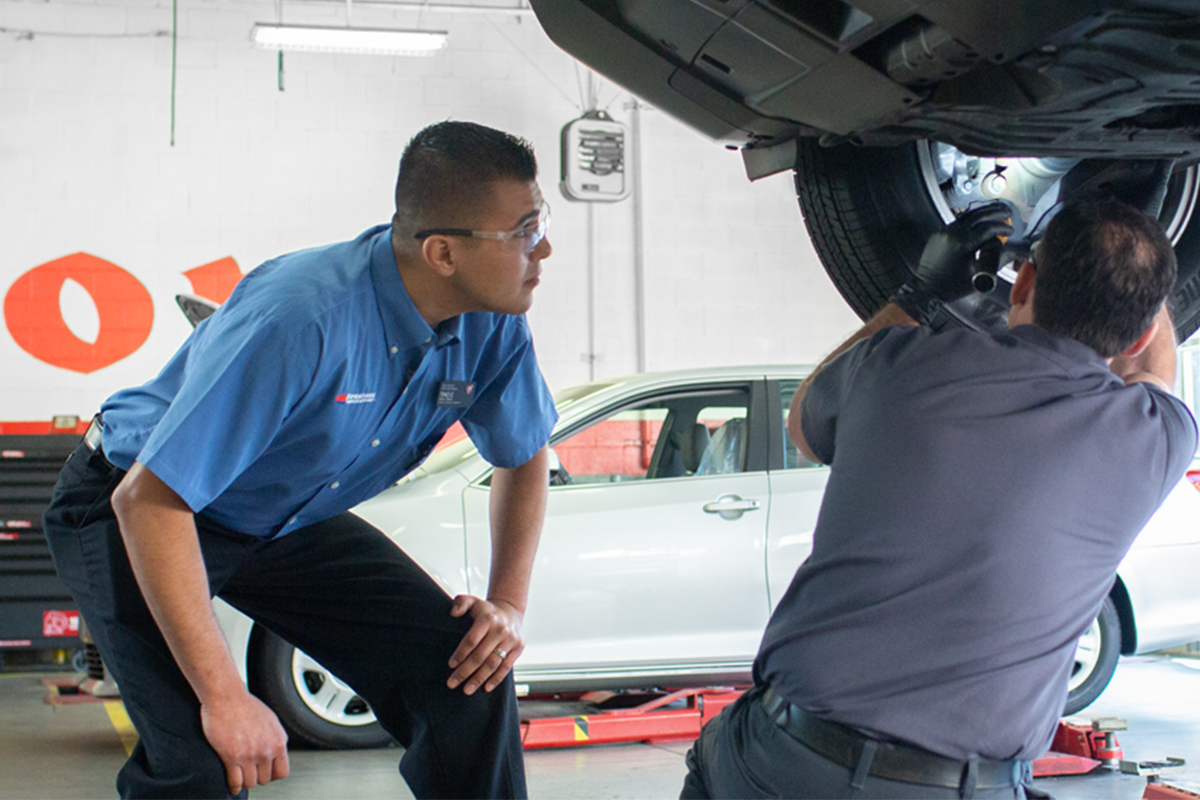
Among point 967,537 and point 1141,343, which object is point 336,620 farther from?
point 1141,343

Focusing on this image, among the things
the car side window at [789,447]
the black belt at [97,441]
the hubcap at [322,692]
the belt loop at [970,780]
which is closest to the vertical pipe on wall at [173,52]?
the hubcap at [322,692]

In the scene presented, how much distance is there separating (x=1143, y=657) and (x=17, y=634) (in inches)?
256

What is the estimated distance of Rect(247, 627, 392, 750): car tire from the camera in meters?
3.97

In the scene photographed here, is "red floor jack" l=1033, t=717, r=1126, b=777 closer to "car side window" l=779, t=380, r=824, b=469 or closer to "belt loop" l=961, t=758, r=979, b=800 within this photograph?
"car side window" l=779, t=380, r=824, b=469

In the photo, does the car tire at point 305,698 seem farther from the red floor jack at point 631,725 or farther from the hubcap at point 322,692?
the red floor jack at point 631,725

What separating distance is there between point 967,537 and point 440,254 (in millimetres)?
899

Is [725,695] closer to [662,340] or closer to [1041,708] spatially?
[1041,708]

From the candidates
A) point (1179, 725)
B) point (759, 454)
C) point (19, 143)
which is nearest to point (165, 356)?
point (19, 143)

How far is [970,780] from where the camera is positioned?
1375 mm

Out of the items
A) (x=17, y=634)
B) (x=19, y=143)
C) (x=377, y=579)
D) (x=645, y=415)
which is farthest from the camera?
(x=645, y=415)

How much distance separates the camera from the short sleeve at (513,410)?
2.04 metres

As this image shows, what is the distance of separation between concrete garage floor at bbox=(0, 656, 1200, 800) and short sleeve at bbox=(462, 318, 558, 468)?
1662mm

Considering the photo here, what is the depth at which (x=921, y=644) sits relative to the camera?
138 cm

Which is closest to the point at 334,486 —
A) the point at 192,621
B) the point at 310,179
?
the point at 192,621
